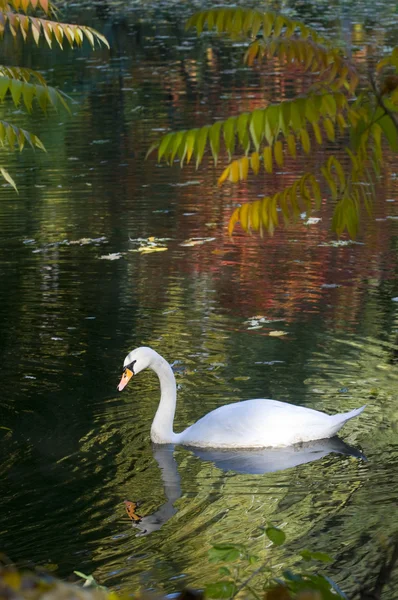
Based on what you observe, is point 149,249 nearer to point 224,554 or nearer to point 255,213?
point 255,213

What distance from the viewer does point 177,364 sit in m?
7.71

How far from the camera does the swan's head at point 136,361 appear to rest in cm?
666

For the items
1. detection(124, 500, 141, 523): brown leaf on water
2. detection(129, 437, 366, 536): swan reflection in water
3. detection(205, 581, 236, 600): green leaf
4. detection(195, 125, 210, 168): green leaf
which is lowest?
detection(129, 437, 366, 536): swan reflection in water

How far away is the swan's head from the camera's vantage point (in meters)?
6.66

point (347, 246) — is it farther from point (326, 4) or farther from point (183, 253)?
point (326, 4)

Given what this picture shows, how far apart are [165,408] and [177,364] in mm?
1154

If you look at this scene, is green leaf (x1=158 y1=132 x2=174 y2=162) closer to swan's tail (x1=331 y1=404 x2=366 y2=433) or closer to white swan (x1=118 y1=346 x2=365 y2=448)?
white swan (x1=118 y1=346 x2=365 y2=448)

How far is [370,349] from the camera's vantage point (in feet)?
25.7

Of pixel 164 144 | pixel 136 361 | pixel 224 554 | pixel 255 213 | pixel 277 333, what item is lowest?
pixel 277 333

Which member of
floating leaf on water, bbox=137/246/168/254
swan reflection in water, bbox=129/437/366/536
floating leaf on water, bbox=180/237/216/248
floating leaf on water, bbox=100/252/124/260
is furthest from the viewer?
floating leaf on water, bbox=180/237/216/248

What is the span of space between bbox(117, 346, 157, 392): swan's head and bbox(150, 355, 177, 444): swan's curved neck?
0.05m

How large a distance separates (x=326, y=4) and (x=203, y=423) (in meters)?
34.7

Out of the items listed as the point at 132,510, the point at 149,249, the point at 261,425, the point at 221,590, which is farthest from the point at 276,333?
the point at 221,590

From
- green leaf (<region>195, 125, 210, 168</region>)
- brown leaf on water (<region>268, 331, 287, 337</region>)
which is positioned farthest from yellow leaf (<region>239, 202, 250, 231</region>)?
brown leaf on water (<region>268, 331, 287, 337</region>)
